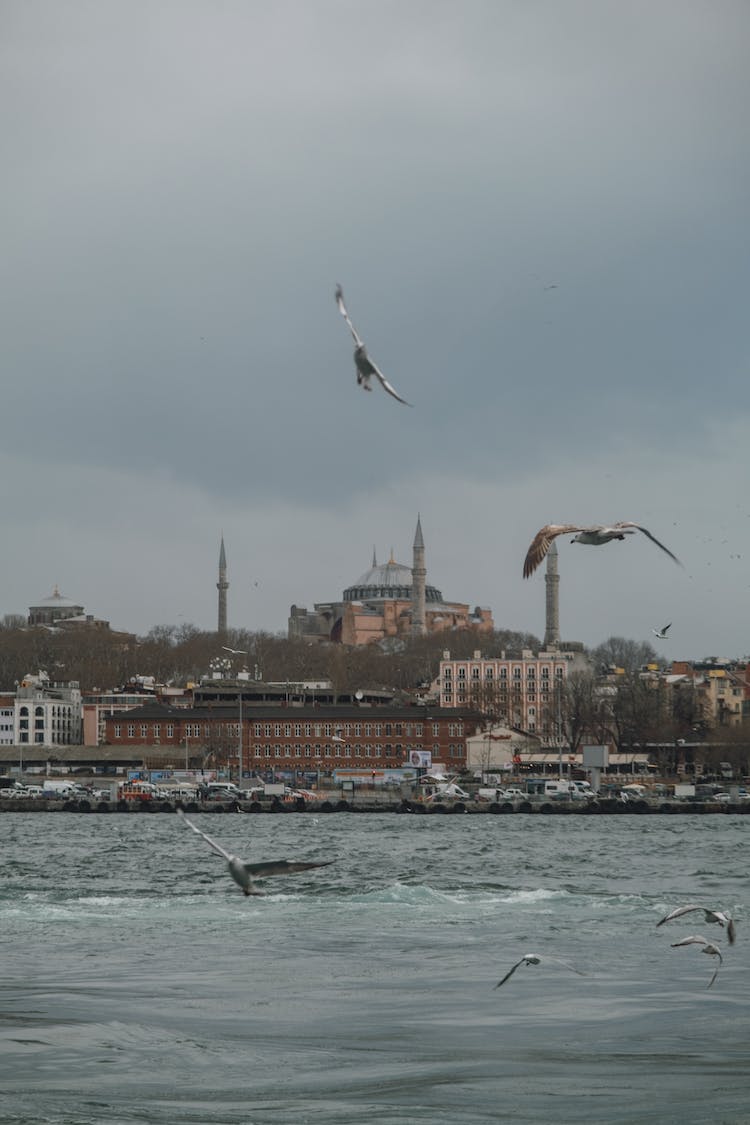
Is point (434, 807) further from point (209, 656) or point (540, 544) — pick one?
point (209, 656)

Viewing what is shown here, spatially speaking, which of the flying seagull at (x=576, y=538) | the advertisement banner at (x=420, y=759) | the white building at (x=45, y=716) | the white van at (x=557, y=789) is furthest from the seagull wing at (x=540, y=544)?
the white building at (x=45, y=716)

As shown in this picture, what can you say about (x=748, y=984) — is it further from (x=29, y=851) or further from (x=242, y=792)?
(x=242, y=792)

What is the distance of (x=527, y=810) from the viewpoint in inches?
2601

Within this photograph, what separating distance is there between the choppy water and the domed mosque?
111 m

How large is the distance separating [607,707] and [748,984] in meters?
81.3

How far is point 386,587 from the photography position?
154 metres

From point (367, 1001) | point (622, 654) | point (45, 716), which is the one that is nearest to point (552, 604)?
point (622, 654)

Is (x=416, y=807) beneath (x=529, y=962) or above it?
beneath

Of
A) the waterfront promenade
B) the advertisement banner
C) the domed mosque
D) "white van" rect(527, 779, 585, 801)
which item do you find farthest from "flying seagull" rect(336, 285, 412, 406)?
the domed mosque

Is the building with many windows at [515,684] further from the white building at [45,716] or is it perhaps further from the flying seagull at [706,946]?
the flying seagull at [706,946]

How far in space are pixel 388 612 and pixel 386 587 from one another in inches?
271

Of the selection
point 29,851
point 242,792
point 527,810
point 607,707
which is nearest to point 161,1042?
point 29,851

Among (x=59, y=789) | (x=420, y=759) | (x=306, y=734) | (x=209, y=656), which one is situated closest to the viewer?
(x=59, y=789)

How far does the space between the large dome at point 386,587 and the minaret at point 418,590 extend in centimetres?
791
